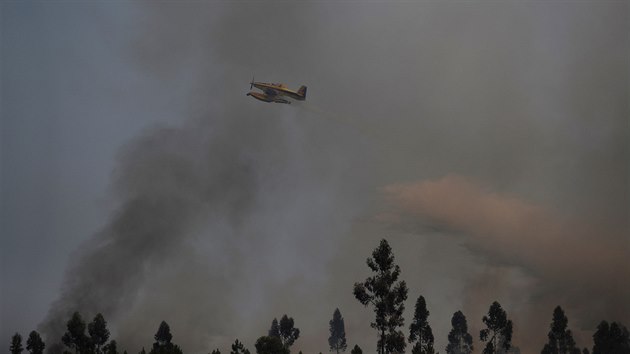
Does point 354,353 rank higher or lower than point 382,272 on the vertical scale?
lower

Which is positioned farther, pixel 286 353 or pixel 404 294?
pixel 286 353

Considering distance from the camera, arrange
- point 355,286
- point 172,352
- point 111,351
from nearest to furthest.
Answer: point 355,286 < point 111,351 < point 172,352

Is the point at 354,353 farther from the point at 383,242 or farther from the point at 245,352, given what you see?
the point at 245,352

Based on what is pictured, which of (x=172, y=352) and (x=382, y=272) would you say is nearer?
(x=382, y=272)

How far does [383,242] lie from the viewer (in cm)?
14238

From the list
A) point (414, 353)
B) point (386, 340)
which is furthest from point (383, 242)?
point (414, 353)

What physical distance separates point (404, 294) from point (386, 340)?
8686 mm

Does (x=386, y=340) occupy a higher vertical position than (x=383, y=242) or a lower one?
lower

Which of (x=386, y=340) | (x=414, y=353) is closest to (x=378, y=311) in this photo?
(x=386, y=340)

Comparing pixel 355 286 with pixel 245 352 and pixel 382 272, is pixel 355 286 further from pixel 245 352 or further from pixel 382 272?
pixel 245 352

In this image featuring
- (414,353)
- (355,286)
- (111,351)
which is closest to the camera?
(355,286)

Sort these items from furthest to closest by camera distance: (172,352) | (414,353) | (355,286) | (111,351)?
(414,353) → (172,352) → (111,351) → (355,286)

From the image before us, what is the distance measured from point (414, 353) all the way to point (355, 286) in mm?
60085

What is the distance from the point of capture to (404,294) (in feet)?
462
